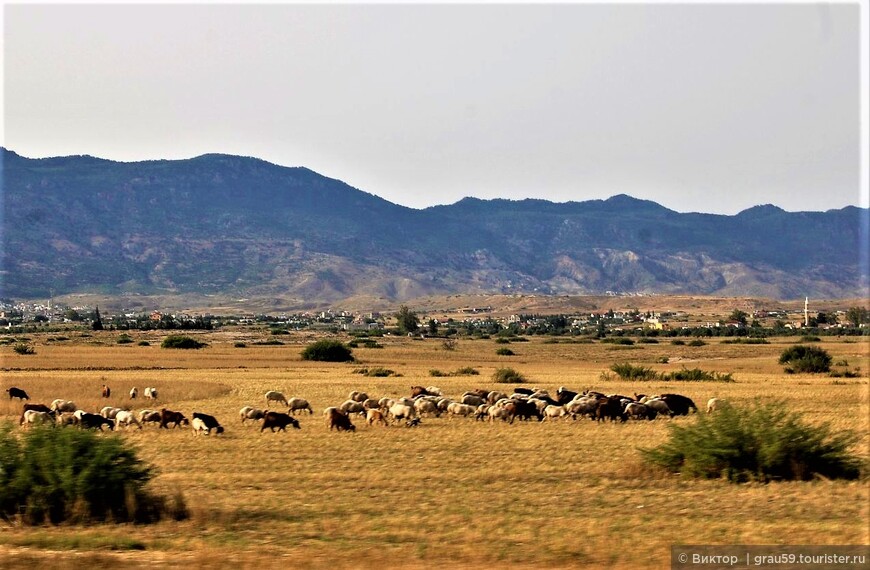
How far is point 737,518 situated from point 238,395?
26901mm

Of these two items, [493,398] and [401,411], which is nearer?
Answer: [401,411]

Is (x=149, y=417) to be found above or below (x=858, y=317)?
below

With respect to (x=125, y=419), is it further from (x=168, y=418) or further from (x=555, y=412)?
(x=555, y=412)

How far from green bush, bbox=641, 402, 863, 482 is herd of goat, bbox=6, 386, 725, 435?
26.7 feet

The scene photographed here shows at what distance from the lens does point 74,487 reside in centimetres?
1385

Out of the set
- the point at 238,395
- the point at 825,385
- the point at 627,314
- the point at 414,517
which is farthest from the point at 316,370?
the point at 627,314

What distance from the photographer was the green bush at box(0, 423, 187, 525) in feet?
45.4

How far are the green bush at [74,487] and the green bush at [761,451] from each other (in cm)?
876

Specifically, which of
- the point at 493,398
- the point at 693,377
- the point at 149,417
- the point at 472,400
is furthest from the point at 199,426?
the point at 693,377

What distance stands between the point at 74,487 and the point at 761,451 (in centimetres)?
1089

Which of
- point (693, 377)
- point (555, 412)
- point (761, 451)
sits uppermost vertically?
point (761, 451)

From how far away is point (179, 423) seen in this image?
26.8 m

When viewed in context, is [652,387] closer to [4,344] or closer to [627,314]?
[4,344]

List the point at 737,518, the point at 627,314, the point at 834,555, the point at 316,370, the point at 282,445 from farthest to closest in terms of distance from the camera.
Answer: the point at 627,314 → the point at 316,370 → the point at 282,445 → the point at 737,518 → the point at 834,555
